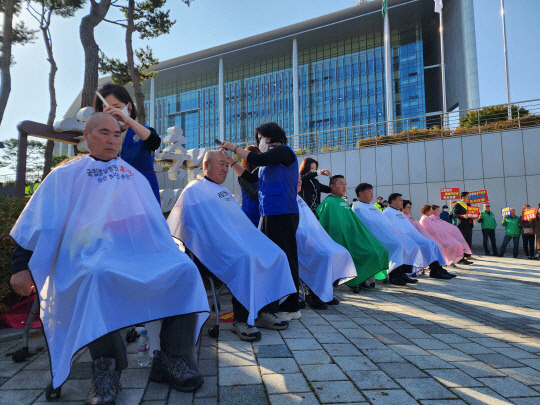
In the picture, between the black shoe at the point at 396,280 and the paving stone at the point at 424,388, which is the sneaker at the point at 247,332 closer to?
the paving stone at the point at 424,388

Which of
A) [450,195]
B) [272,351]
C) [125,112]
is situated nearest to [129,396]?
[272,351]

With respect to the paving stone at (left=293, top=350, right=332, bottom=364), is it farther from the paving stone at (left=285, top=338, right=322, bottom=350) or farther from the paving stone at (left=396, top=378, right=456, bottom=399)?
the paving stone at (left=396, top=378, right=456, bottom=399)

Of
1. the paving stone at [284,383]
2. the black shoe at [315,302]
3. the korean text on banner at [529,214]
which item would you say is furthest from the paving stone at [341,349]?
the korean text on banner at [529,214]

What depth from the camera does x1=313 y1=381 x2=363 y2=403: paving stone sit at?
83.5 inches

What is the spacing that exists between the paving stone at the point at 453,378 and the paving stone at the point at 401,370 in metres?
0.08

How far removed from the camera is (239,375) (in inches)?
96.9

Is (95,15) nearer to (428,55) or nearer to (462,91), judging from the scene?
(462,91)

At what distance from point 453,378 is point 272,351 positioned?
4.12ft

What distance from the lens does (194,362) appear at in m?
2.38

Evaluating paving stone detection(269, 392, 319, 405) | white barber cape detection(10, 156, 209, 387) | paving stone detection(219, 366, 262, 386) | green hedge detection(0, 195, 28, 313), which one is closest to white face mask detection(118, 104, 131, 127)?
white barber cape detection(10, 156, 209, 387)

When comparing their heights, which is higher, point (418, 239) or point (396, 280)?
point (418, 239)

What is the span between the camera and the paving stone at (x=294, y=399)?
2.08m

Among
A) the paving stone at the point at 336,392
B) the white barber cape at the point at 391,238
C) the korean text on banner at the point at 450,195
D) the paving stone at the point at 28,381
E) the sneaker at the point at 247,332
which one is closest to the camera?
the paving stone at the point at 336,392

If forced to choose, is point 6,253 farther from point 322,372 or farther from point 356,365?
point 356,365
